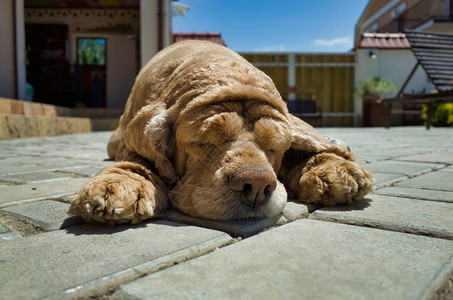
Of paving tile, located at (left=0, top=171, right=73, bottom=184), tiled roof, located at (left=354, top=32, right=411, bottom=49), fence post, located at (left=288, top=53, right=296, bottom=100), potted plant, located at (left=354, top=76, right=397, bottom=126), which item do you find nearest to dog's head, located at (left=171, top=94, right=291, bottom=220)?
paving tile, located at (left=0, top=171, right=73, bottom=184)

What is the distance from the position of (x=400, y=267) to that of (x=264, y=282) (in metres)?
0.46

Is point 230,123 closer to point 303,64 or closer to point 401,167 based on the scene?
point 401,167

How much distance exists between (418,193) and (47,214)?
2233 mm

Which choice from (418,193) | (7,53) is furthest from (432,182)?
(7,53)

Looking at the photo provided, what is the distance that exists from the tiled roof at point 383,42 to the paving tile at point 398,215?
2064 cm

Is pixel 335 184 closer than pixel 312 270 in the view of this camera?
No

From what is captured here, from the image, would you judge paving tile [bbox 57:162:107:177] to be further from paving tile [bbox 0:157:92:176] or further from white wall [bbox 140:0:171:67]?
white wall [bbox 140:0:171:67]

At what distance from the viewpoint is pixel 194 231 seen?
1.71 meters

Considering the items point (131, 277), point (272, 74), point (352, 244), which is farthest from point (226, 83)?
point (272, 74)

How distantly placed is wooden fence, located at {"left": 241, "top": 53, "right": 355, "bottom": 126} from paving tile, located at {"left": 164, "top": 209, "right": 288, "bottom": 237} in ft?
67.3

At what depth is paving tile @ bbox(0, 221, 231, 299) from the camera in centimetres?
114

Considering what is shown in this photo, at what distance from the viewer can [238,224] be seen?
1829 mm

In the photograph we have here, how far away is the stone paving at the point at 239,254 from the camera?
1.11m

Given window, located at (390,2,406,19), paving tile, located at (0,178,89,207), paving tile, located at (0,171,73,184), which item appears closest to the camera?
paving tile, located at (0,178,89,207)
